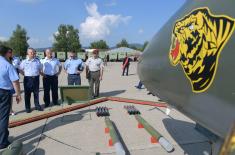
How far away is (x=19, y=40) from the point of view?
7106 centimetres

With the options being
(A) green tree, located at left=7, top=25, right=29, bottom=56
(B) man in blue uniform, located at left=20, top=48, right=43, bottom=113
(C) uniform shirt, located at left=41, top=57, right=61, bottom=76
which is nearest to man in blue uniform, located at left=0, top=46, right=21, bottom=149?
(B) man in blue uniform, located at left=20, top=48, right=43, bottom=113

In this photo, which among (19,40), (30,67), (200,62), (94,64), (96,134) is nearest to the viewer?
(200,62)

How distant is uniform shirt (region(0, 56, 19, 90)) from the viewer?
208 inches

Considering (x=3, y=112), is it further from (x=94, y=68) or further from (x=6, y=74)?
(x=94, y=68)

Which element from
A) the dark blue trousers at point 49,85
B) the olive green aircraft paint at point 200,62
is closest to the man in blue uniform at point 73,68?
the dark blue trousers at point 49,85

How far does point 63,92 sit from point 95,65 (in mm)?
1903

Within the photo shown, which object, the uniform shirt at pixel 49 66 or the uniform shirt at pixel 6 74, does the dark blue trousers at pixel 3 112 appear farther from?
the uniform shirt at pixel 49 66

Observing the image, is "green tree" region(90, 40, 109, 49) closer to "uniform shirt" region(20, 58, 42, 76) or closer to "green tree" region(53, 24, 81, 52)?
"green tree" region(53, 24, 81, 52)

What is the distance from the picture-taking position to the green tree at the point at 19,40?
7050 centimetres

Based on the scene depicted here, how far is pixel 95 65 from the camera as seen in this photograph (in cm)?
1012

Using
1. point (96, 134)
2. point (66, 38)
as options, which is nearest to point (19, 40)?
point (66, 38)

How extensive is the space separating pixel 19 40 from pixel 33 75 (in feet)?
221

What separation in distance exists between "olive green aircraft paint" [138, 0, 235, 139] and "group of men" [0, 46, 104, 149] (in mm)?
3276

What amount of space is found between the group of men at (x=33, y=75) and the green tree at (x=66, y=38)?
252 feet
